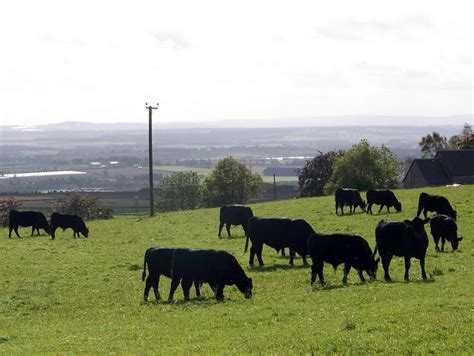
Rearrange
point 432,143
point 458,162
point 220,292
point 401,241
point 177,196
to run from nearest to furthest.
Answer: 1. point 220,292
2. point 401,241
3. point 458,162
4. point 177,196
5. point 432,143

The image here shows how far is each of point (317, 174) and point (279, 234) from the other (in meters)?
69.5

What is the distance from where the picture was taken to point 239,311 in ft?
60.2

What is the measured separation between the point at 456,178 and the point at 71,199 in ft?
150

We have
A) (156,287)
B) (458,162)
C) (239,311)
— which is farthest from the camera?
(458,162)

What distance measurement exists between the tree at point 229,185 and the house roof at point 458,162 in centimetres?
2442

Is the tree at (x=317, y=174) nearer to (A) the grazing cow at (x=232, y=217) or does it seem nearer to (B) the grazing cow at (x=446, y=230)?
(A) the grazing cow at (x=232, y=217)

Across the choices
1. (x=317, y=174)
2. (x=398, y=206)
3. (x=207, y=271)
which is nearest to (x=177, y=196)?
(x=317, y=174)

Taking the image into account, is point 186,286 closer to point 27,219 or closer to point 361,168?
point 27,219

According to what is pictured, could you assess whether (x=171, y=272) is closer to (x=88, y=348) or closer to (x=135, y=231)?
(x=88, y=348)

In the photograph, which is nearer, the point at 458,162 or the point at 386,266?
the point at 386,266

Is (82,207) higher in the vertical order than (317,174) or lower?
lower

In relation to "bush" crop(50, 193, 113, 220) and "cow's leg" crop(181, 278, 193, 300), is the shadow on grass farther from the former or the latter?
"bush" crop(50, 193, 113, 220)

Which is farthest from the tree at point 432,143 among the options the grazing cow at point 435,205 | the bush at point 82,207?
the grazing cow at point 435,205

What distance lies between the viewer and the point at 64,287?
25344 mm
